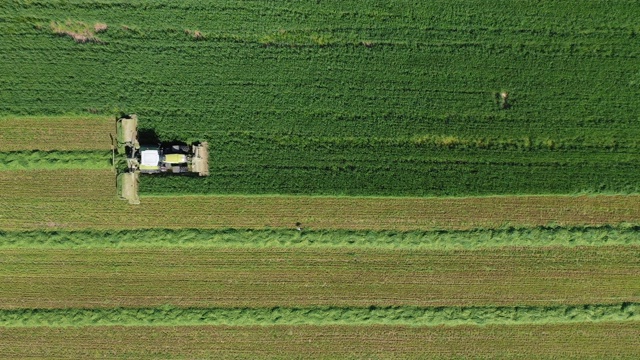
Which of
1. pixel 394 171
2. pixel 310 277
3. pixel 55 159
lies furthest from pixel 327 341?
pixel 55 159

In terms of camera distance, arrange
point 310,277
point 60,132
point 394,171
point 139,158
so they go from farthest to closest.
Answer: point 310,277
point 394,171
point 60,132
point 139,158

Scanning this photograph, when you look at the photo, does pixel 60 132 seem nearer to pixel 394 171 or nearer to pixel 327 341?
pixel 394 171

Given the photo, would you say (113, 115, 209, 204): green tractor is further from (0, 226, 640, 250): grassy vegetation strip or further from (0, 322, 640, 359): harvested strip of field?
(0, 322, 640, 359): harvested strip of field

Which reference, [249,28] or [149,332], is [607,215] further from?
[149,332]

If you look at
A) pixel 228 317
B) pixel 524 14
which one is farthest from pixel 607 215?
pixel 228 317

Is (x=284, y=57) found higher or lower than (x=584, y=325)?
higher

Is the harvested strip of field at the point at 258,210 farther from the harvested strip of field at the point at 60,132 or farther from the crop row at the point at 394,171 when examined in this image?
the harvested strip of field at the point at 60,132
